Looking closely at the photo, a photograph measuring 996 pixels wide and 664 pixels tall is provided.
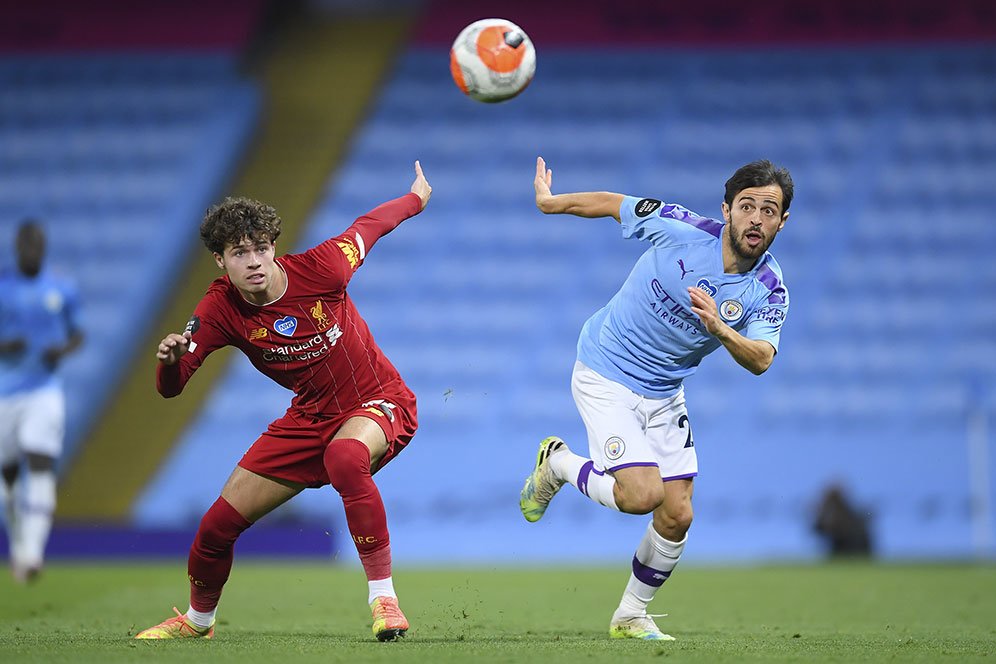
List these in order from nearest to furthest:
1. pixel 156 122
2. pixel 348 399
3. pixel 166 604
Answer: pixel 348 399 → pixel 166 604 → pixel 156 122

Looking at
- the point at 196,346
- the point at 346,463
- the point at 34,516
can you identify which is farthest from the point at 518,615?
the point at 34,516

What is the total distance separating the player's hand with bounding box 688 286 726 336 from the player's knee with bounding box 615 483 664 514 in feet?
2.86

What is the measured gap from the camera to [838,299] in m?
18.0

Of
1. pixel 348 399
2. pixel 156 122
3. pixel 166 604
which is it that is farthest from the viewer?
pixel 156 122

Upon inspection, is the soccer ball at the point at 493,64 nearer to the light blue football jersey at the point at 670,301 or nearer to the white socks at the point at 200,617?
the light blue football jersey at the point at 670,301

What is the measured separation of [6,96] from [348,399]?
1530cm

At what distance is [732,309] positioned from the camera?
6.42 meters

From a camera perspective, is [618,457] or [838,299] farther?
[838,299]

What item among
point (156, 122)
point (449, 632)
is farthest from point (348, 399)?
point (156, 122)

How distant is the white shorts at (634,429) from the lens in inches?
257

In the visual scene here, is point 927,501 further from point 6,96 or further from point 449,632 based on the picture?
point 6,96

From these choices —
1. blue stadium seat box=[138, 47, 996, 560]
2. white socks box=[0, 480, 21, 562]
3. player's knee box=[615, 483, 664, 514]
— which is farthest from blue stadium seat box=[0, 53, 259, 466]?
player's knee box=[615, 483, 664, 514]

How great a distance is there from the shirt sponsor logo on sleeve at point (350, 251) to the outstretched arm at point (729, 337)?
1.59 m

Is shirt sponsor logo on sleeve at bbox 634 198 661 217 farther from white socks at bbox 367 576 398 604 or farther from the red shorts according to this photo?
white socks at bbox 367 576 398 604
